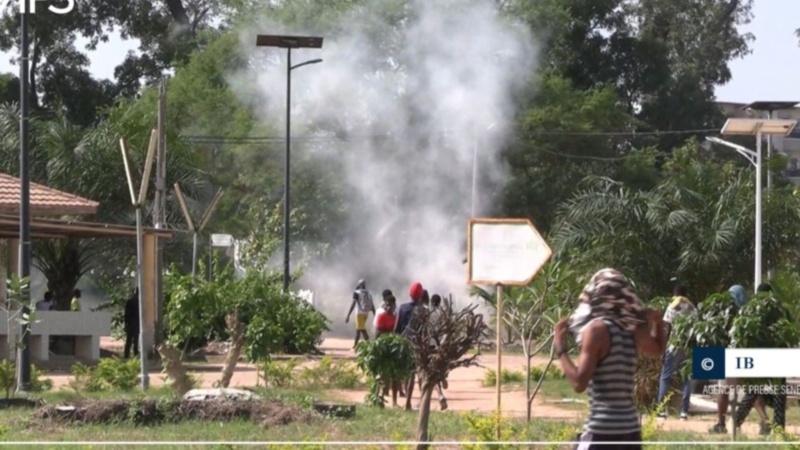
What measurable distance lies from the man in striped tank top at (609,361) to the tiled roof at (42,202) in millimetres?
18611

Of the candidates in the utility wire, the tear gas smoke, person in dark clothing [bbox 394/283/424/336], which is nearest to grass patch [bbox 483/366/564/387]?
person in dark clothing [bbox 394/283/424/336]

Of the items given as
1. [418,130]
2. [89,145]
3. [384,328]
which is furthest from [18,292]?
[418,130]

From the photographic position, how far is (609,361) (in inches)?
275

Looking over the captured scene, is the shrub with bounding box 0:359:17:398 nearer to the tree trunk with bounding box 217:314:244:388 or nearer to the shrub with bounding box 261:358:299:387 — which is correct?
the tree trunk with bounding box 217:314:244:388

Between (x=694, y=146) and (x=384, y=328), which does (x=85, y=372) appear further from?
(x=694, y=146)

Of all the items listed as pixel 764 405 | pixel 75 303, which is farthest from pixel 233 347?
pixel 75 303

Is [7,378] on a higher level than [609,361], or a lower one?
lower

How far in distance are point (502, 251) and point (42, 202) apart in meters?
13.5

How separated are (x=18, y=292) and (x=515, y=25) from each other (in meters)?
30.0

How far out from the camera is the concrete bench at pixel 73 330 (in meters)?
23.4

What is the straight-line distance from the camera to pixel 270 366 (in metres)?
17.9

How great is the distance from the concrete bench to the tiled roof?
179 centimetres

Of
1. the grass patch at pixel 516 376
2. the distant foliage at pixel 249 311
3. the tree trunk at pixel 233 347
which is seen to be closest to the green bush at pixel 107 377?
the distant foliage at pixel 249 311

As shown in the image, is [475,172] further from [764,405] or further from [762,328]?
[762,328]
